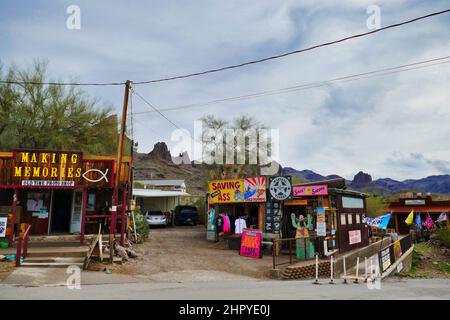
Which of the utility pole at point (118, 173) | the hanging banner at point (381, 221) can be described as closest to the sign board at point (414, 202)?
the hanging banner at point (381, 221)

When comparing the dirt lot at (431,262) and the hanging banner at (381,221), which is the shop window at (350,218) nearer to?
the hanging banner at (381,221)

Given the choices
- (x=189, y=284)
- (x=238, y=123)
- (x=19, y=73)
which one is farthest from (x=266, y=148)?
(x=189, y=284)

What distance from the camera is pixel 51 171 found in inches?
612

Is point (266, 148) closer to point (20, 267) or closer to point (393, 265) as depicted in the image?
point (393, 265)

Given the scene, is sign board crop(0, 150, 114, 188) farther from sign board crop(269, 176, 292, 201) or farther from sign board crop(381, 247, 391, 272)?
sign board crop(381, 247, 391, 272)

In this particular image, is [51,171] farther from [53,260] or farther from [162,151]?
[162,151]

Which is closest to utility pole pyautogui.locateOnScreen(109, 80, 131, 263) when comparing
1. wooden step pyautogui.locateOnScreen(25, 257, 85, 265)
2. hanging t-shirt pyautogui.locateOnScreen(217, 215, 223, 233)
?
wooden step pyautogui.locateOnScreen(25, 257, 85, 265)

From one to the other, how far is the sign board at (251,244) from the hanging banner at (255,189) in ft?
8.48

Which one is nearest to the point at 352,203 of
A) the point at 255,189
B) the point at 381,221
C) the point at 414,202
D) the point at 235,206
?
the point at 381,221

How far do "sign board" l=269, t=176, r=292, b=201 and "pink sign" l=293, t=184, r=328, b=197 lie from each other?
0.68m

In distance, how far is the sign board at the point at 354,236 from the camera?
19.3 m

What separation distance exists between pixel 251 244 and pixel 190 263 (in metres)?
3.44

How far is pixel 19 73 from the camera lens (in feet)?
85.3

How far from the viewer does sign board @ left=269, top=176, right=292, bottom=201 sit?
1778cm
